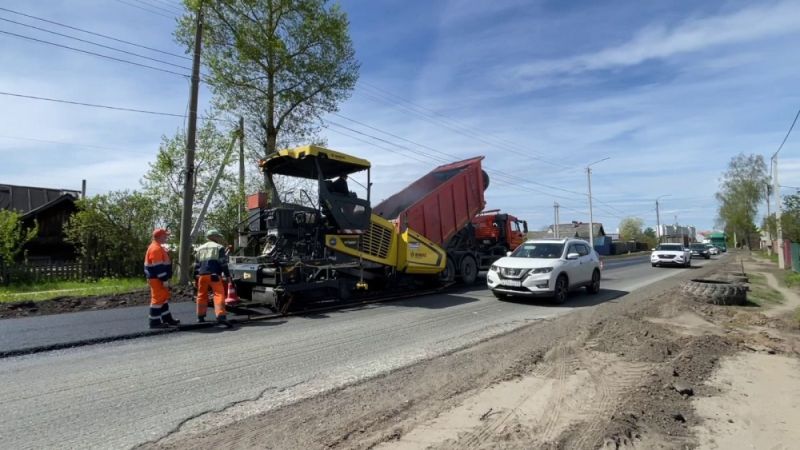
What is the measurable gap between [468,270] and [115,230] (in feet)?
46.3

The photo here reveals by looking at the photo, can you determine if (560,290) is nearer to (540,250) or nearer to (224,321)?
(540,250)

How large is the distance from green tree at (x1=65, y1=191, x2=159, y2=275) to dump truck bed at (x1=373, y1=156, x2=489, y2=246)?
10589 mm

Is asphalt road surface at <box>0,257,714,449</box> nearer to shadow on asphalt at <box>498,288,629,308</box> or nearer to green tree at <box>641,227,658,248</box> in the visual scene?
shadow on asphalt at <box>498,288,629,308</box>

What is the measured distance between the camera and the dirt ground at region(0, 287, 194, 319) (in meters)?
9.46

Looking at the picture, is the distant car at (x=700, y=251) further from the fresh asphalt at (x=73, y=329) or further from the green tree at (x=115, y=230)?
the fresh asphalt at (x=73, y=329)

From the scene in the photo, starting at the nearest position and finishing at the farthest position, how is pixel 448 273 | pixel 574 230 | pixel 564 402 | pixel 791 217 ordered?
pixel 564 402, pixel 448 273, pixel 791 217, pixel 574 230

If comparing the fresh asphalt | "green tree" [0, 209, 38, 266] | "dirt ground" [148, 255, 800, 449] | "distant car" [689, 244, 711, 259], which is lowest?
"dirt ground" [148, 255, 800, 449]

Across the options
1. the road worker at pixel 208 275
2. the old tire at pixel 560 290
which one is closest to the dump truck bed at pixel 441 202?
the old tire at pixel 560 290

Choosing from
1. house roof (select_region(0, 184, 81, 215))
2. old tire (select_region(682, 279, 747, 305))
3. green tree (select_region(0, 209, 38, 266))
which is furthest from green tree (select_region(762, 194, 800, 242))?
house roof (select_region(0, 184, 81, 215))

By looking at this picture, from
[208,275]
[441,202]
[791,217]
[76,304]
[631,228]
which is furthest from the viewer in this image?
[631,228]

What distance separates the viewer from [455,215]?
48.2 feet

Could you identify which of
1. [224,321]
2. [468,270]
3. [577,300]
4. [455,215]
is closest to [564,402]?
[224,321]

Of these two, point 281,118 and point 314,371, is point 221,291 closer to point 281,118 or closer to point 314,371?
point 314,371

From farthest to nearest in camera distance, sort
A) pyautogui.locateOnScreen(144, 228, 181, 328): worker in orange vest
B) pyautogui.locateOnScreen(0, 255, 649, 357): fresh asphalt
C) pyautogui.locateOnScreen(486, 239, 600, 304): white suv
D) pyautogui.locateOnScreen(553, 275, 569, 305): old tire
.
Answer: pyautogui.locateOnScreen(553, 275, 569, 305): old tire, pyautogui.locateOnScreen(486, 239, 600, 304): white suv, pyautogui.locateOnScreen(144, 228, 181, 328): worker in orange vest, pyautogui.locateOnScreen(0, 255, 649, 357): fresh asphalt
